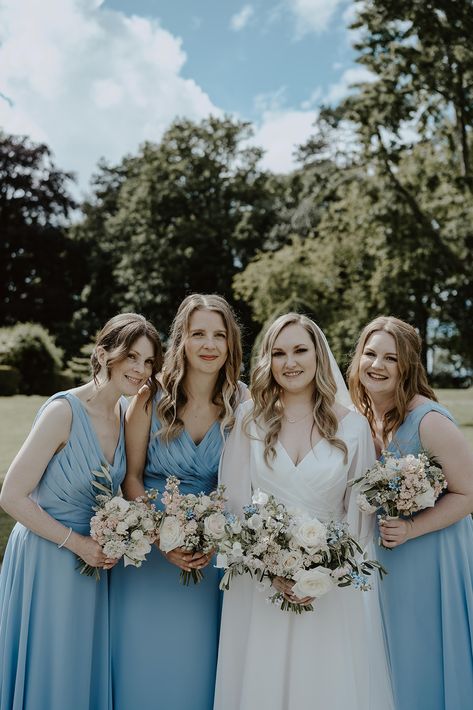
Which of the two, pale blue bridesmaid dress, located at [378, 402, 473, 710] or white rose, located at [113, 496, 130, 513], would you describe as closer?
white rose, located at [113, 496, 130, 513]

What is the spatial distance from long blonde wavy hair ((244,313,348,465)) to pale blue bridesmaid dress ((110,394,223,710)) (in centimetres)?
43

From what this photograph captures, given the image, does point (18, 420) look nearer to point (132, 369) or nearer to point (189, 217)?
point (132, 369)

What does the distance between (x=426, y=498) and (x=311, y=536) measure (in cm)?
76

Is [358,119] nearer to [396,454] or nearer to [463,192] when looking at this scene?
[463,192]

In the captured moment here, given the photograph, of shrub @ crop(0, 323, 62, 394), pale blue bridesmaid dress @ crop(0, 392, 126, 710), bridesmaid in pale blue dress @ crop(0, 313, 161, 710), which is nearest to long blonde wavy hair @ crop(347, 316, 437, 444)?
bridesmaid in pale blue dress @ crop(0, 313, 161, 710)

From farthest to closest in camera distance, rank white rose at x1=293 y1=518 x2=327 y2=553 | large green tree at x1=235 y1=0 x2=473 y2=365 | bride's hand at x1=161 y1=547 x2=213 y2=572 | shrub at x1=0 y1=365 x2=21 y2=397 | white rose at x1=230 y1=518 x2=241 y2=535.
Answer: shrub at x1=0 y1=365 x2=21 y2=397 < large green tree at x1=235 y1=0 x2=473 y2=365 < bride's hand at x1=161 y1=547 x2=213 y2=572 < white rose at x1=230 y1=518 x2=241 y2=535 < white rose at x1=293 y1=518 x2=327 y2=553

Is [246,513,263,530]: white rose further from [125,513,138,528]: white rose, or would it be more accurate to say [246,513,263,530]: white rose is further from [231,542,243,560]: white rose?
[125,513,138,528]: white rose

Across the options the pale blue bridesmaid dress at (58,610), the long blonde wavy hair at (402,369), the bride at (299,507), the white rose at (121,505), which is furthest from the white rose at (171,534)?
the long blonde wavy hair at (402,369)

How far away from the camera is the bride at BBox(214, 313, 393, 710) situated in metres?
3.82

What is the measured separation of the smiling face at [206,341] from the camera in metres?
4.37

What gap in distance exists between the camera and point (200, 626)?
4195 millimetres

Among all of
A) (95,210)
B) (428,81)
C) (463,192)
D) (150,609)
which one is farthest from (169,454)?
(95,210)

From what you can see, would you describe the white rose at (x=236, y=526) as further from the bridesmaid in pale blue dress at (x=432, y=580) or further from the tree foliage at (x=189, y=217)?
the tree foliage at (x=189, y=217)

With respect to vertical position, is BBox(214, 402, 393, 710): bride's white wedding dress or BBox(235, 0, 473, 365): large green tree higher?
BBox(235, 0, 473, 365): large green tree
